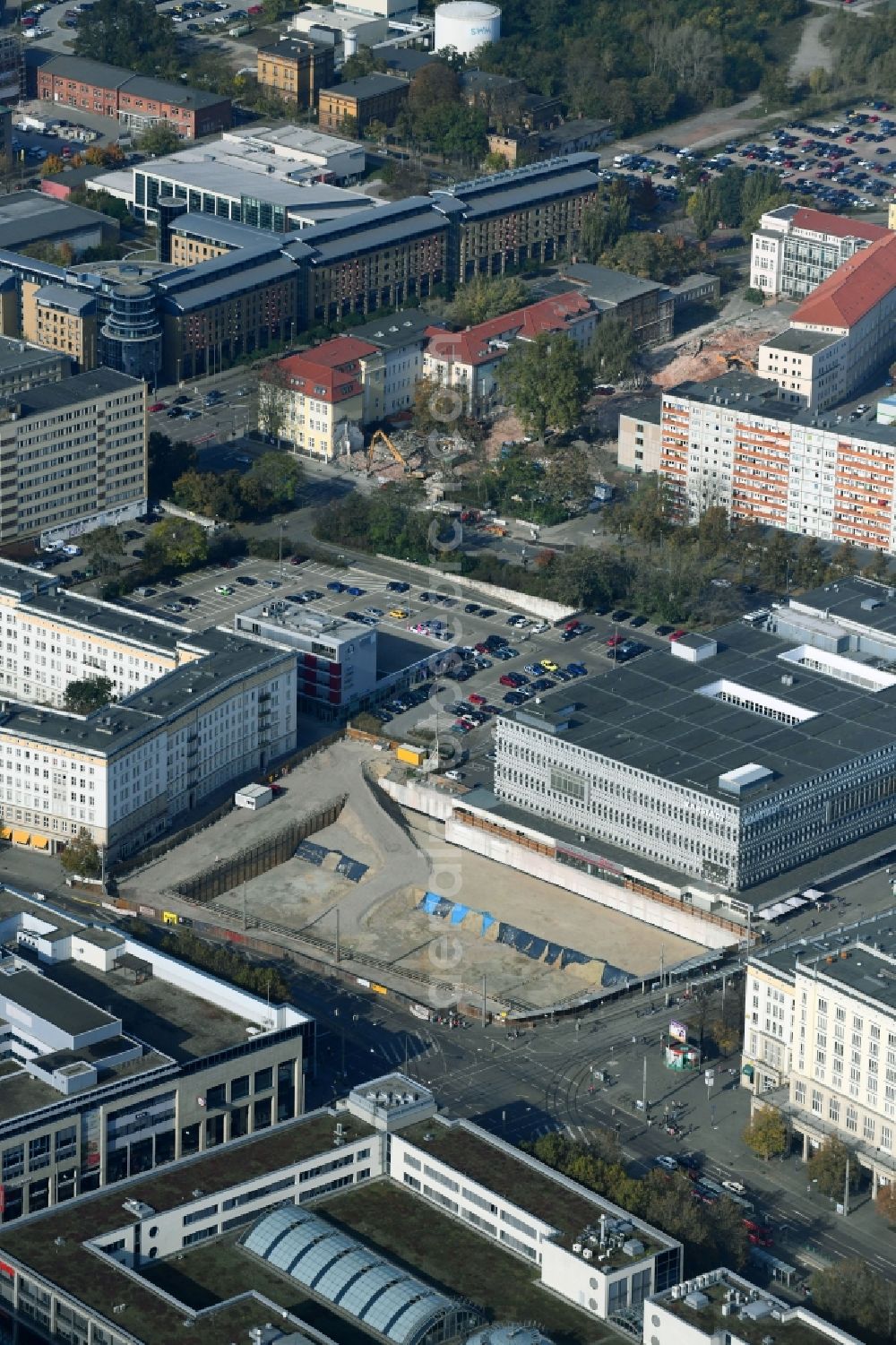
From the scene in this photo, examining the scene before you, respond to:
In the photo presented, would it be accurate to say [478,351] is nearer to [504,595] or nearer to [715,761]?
[504,595]

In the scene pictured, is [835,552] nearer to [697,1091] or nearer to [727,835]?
Result: [727,835]

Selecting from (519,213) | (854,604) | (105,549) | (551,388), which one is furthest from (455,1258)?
(519,213)

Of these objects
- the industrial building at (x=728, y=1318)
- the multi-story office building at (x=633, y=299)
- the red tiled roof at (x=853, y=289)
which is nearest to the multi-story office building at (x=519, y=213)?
the multi-story office building at (x=633, y=299)

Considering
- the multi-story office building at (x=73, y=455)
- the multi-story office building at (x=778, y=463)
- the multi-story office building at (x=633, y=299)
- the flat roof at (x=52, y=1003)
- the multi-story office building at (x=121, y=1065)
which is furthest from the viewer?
the multi-story office building at (x=633, y=299)

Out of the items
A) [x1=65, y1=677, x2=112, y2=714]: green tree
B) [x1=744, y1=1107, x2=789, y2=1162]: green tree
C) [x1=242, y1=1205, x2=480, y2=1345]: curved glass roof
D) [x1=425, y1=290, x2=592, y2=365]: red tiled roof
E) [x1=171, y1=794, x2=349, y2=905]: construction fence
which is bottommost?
[x1=171, y1=794, x2=349, y2=905]: construction fence

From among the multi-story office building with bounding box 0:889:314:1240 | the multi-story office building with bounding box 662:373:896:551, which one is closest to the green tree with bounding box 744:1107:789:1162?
the multi-story office building with bounding box 0:889:314:1240

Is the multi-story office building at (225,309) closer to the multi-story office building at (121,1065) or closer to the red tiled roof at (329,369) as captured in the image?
the red tiled roof at (329,369)

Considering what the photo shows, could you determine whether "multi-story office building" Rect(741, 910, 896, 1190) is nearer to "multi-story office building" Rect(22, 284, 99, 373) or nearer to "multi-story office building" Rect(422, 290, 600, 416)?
"multi-story office building" Rect(422, 290, 600, 416)
